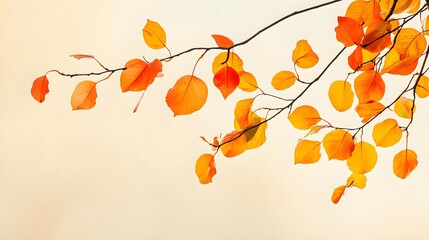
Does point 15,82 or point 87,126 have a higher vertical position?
point 15,82

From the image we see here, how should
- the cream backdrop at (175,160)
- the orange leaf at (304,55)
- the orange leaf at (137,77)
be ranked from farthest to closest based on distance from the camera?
the cream backdrop at (175,160)
the orange leaf at (304,55)
the orange leaf at (137,77)

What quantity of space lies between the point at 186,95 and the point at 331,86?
0.15 meters

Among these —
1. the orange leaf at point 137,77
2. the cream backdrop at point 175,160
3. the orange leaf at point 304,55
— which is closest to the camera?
the orange leaf at point 137,77

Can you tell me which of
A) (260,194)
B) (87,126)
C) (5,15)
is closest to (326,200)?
(260,194)

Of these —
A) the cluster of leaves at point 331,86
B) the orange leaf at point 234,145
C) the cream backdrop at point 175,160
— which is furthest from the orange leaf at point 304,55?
the cream backdrop at point 175,160

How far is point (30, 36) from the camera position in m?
1.13

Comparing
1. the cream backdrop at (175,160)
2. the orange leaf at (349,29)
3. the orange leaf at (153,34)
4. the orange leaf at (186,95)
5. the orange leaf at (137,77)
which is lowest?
the cream backdrop at (175,160)

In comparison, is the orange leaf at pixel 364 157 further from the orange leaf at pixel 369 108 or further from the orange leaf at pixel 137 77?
the orange leaf at pixel 137 77

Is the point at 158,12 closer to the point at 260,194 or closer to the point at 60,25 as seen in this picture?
the point at 60,25

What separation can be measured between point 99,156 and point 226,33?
398 mm

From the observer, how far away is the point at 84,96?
0.41 m

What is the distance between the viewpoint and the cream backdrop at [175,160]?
1.07 meters

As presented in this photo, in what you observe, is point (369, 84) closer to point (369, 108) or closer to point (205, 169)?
point (369, 108)

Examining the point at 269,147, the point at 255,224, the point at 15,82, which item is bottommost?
the point at 255,224
